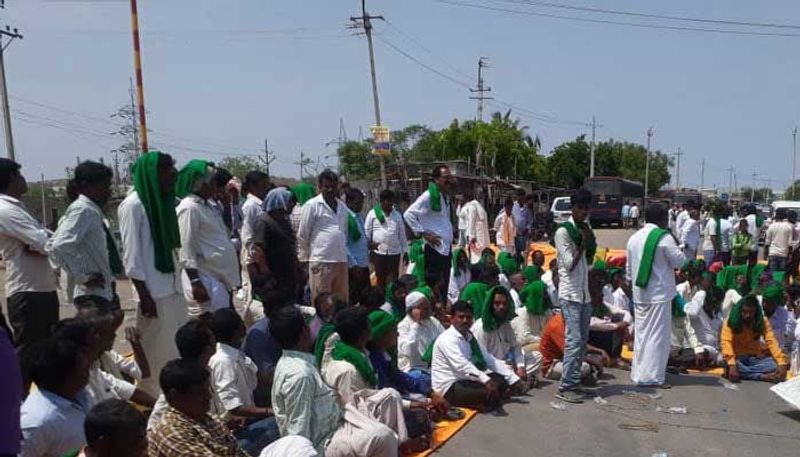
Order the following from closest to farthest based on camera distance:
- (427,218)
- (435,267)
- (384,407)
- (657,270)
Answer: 1. (384,407)
2. (657,270)
3. (427,218)
4. (435,267)

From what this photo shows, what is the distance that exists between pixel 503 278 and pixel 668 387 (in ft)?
8.74

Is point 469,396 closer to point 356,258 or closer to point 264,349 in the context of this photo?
point 264,349

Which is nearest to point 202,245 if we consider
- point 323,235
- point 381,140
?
point 323,235

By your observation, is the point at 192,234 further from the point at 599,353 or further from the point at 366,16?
the point at 366,16

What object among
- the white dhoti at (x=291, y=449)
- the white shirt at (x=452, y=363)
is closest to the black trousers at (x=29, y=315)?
the white dhoti at (x=291, y=449)

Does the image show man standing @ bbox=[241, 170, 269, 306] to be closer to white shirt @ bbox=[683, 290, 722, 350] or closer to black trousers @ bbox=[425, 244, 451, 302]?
black trousers @ bbox=[425, 244, 451, 302]

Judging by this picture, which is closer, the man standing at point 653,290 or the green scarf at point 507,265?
the man standing at point 653,290

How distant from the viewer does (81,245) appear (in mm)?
4086

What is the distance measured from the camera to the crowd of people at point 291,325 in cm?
284

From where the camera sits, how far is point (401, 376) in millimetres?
5137

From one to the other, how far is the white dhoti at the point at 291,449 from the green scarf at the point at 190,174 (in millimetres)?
2066

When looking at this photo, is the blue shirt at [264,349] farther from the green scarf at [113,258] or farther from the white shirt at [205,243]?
the green scarf at [113,258]

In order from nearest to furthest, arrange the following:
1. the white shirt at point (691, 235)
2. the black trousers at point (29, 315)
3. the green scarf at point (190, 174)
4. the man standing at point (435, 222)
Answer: the black trousers at point (29, 315)
the green scarf at point (190, 174)
the man standing at point (435, 222)
the white shirt at point (691, 235)

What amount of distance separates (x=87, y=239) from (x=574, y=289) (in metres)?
3.82
